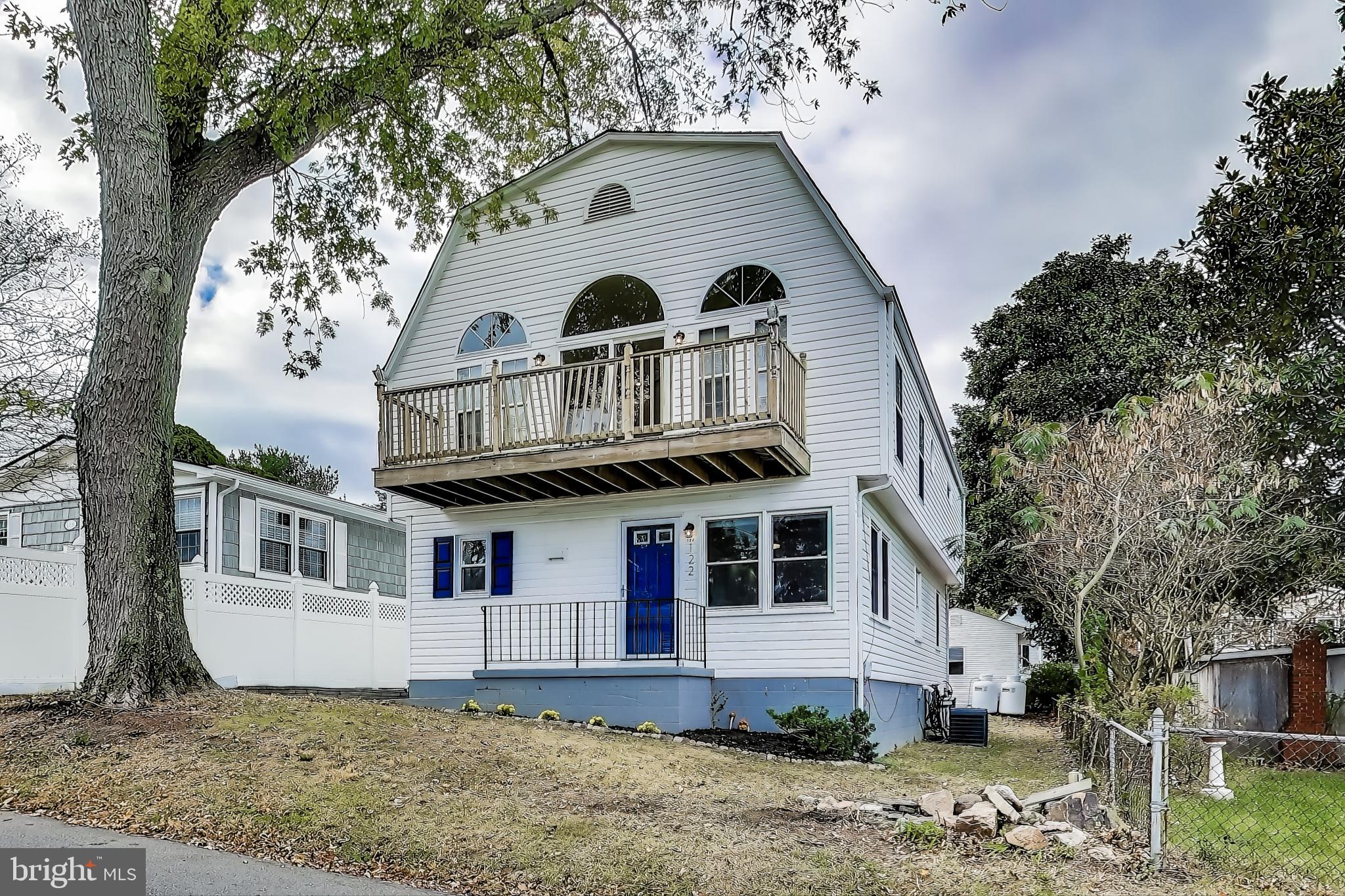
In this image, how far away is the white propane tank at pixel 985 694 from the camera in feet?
84.0

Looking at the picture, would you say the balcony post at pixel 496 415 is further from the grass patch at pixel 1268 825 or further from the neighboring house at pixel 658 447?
the grass patch at pixel 1268 825

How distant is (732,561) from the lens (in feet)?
44.5

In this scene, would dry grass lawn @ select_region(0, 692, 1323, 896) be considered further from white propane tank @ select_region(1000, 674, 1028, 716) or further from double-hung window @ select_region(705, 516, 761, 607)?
white propane tank @ select_region(1000, 674, 1028, 716)

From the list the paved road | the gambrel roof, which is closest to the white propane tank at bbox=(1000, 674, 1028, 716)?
the gambrel roof

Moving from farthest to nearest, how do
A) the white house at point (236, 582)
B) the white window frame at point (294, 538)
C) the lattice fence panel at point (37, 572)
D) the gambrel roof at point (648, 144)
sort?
the white window frame at point (294, 538) < the gambrel roof at point (648, 144) < the white house at point (236, 582) < the lattice fence panel at point (37, 572)

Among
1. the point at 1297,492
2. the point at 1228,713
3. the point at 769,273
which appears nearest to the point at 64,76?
the point at 769,273

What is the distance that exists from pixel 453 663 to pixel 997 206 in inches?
461

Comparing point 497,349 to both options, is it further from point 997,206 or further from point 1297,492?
point 1297,492

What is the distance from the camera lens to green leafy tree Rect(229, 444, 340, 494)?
3434cm

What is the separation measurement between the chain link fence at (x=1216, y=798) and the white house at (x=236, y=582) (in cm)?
1223

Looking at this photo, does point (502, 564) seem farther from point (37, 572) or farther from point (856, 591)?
point (37, 572)

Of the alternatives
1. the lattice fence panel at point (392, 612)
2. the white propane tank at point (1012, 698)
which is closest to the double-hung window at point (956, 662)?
the white propane tank at point (1012, 698)

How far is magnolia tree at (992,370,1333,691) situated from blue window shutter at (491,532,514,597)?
727 centimetres

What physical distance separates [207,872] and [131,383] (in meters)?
6.08
